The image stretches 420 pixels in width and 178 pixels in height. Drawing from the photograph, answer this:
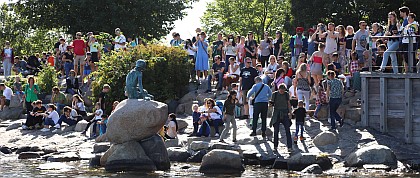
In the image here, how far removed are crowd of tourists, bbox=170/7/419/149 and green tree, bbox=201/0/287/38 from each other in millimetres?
28060

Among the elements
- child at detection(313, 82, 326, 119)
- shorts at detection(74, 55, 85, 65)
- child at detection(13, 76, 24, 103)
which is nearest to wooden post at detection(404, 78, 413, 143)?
child at detection(313, 82, 326, 119)

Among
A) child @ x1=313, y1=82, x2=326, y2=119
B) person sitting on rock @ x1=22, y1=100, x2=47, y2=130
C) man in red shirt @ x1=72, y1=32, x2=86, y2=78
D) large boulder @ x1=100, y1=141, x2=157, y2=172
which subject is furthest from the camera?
man in red shirt @ x1=72, y1=32, x2=86, y2=78

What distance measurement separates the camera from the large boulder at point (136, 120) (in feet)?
73.5

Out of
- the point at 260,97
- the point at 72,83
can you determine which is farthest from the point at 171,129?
the point at 72,83

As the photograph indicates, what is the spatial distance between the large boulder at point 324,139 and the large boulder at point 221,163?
292cm

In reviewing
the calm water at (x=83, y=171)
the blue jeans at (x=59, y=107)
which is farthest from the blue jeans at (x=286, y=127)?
the blue jeans at (x=59, y=107)

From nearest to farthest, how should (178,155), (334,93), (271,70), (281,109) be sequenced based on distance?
(281,109) < (178,155) < (334,93) < (271,70)

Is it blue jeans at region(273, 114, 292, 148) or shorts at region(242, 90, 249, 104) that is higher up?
shorts at region(242, 90, 249, 104)

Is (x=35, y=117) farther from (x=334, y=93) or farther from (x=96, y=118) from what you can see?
(x=334, y=93)

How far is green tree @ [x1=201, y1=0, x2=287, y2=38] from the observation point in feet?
199

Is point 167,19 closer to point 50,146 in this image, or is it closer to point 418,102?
point 50,146

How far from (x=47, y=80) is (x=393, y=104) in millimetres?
14009

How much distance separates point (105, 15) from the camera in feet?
139

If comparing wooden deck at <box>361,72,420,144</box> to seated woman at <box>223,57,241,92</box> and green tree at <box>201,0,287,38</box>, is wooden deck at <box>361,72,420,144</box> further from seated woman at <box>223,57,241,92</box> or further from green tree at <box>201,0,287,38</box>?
green tree at <box>201,0,287,38</box>
